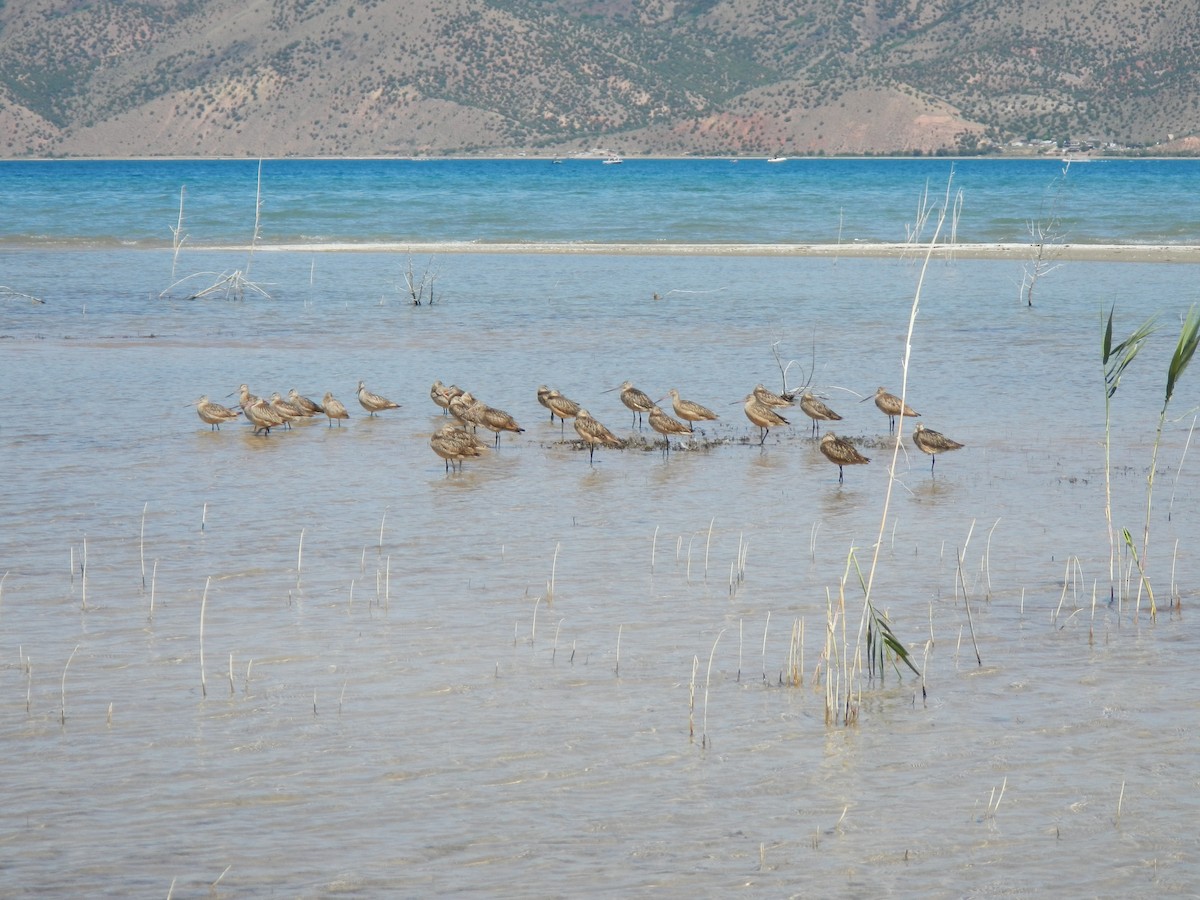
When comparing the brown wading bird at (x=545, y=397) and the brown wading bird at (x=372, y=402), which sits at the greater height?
the brown wading bird at (x=545, y=397)

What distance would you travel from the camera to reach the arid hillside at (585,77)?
133375mm

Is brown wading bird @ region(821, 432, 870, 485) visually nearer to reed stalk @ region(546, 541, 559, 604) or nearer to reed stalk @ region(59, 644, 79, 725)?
reed stalk @ region(546, 541, 559, 604)

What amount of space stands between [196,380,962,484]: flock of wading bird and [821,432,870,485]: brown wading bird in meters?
0.06

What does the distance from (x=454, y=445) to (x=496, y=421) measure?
1.44 m

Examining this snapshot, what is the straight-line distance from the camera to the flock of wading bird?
1384cm

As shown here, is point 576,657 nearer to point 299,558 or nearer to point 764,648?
point 764,648

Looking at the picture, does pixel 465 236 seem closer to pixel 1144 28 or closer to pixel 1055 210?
pixel 1055 210

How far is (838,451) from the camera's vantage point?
521 inches

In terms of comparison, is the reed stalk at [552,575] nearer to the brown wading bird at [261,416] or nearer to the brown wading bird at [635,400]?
the brown wading bird at [635,400]

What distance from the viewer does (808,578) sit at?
9.95m

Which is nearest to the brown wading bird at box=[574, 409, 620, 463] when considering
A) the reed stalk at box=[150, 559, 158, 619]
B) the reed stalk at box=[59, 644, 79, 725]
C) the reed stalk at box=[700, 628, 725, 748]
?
the reed stalk at box=[150, 559, 158, 619]

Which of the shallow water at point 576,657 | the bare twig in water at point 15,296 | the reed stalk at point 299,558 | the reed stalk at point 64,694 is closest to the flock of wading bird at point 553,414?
the shallow water at point 576,657

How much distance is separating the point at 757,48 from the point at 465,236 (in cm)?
12403

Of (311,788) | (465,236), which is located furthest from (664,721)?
(465,236)
